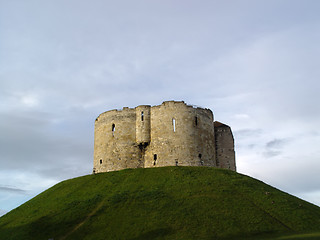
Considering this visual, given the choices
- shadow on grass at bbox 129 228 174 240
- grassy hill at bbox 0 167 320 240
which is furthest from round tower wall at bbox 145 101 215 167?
shadow on grass at bbox 129 228 174 240

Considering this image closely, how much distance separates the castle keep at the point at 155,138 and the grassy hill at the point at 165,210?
5201 mm

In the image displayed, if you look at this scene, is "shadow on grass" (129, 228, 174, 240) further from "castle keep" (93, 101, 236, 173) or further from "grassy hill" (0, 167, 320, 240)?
"castle keep" (93, 101, 236, 173)

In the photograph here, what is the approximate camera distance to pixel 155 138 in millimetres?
39906

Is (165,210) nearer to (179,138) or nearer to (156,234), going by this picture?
(156,234)

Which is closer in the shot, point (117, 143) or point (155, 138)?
point (155, 138)

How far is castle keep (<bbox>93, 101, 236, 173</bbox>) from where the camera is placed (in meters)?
39.1

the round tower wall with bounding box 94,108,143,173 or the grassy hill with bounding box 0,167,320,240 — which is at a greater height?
the round tower wall with bounding box 94,108,143,173

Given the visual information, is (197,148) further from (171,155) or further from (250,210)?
(250,210)

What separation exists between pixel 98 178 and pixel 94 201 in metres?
5.99

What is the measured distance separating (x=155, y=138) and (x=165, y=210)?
15.0m

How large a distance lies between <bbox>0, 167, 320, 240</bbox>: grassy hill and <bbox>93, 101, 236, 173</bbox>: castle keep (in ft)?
17.1

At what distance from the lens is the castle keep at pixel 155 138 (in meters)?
39.1

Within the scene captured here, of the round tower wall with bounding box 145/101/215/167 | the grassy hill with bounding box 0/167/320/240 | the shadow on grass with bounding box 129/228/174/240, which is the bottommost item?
the shadow on grass with bounding box 129/228/174/240

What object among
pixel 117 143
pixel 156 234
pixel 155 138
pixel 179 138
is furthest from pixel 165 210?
pixel 117 143
